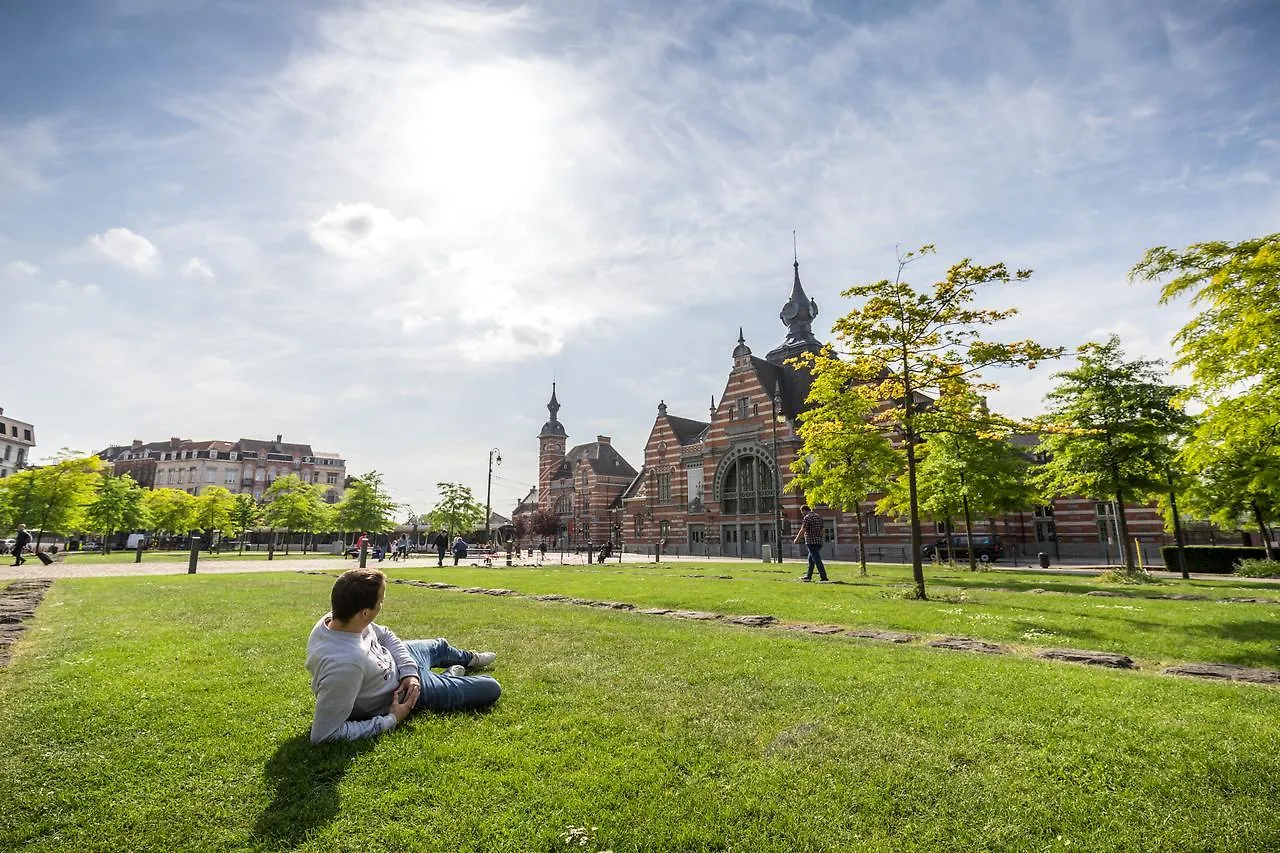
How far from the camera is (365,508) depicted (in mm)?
42875

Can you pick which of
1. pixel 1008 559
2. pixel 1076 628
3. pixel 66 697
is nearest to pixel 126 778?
pixel 66 697

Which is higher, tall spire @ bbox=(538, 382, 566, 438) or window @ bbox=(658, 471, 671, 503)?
tall spire @ bbox=(538, 382, 566, 438)

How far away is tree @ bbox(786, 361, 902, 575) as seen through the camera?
15195mm

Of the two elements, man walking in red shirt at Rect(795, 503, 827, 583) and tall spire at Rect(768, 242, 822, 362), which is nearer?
man walking in red shirt at Rect(795, 503, 827, 583)

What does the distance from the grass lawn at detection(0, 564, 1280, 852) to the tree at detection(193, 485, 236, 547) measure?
147ft

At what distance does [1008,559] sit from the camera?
126 feet

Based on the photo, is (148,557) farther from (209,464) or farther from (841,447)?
(209,464)

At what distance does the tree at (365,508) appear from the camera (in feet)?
139

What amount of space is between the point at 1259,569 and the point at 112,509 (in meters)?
57.0

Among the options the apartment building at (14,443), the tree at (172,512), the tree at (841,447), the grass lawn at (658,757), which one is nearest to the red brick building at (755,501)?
the tree at (841,447)

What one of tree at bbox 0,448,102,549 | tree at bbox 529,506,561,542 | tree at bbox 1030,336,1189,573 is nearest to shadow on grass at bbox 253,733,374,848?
tree at bbox 1030,336,1189,573

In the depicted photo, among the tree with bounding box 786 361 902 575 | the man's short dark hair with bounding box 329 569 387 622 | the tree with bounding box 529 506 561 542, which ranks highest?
the tree with bounding box 786 361 902 575

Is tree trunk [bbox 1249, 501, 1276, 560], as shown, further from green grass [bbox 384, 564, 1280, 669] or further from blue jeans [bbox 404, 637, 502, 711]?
blue jeans [bbox 404, 637, 502, 711]

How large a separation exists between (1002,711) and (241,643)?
313 inches
